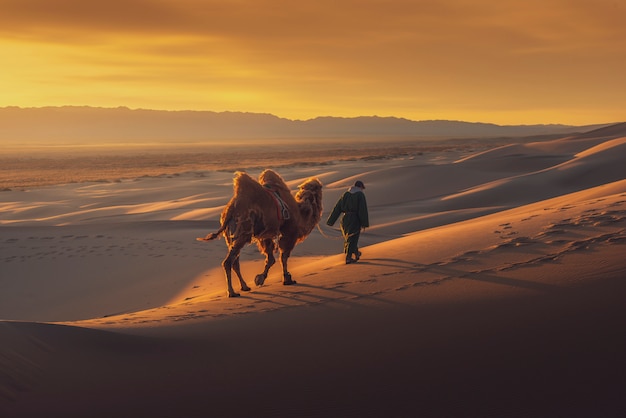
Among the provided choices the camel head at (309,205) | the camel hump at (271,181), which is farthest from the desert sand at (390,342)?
the camel hump at (271,181)

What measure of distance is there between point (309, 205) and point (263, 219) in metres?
1.17

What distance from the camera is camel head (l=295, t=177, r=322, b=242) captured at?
32.5 feet

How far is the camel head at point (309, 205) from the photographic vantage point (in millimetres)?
9914

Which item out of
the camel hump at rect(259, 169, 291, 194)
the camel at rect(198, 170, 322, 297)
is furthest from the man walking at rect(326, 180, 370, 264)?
the camel hump at rect(259, 169, 291, 194)

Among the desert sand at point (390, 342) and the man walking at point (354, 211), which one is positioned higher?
the man walking at point (354, 211)

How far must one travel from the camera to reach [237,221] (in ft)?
29.2

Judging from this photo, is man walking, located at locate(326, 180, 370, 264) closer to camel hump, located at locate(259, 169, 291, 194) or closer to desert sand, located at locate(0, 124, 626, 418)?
desert sand, located at locate(0, 124, 626, 418)

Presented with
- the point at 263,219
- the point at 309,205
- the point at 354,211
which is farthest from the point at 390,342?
the point at 354,211

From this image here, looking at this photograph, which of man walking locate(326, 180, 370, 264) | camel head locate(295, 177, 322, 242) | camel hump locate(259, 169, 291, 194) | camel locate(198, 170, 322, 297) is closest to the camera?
camel locate(198, 170, 322, 297)

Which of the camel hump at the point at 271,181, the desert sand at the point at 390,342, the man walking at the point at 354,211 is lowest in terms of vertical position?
the desert sand at the point at 390,342

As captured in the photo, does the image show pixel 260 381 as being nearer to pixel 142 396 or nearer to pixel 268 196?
pixel 142 396

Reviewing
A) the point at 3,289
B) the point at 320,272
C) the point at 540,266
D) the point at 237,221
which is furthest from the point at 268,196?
the point at 3,289

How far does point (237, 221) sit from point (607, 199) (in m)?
6.09

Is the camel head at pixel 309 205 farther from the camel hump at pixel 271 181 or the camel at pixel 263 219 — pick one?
the camel hump at pixel 271 181
